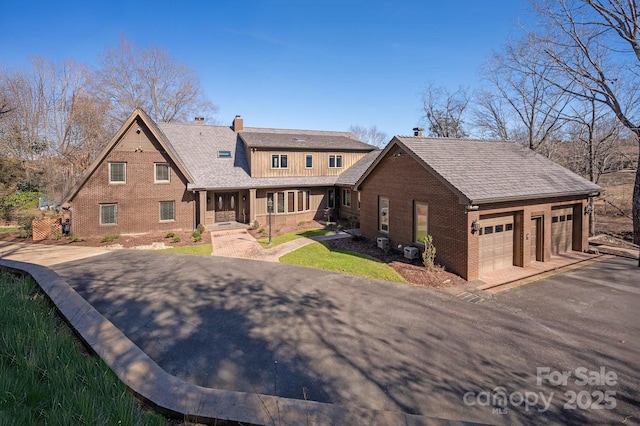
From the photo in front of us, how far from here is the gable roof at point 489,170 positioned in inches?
478

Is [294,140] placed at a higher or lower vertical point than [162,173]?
higher

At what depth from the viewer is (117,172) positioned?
746 inches

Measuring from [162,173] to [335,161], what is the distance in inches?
520

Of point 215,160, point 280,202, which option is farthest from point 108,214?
point 280,202

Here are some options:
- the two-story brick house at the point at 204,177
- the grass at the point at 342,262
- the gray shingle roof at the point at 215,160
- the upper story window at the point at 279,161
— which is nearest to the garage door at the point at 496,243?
the grass at the point at 342,262

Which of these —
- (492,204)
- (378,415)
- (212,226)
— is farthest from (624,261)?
(212,226)

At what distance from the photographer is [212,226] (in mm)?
21766

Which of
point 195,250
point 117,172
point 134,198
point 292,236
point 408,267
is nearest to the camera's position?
point 408,267

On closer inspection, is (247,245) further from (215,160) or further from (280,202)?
(215,160)

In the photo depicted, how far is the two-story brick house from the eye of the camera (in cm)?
1866

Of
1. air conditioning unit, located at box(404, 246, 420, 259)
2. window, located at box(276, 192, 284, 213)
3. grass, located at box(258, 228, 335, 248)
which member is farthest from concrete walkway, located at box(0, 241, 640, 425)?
window, located at box(276, 192, 284, 213)

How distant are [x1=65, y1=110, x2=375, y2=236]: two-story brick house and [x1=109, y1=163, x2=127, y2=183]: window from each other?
50 mm

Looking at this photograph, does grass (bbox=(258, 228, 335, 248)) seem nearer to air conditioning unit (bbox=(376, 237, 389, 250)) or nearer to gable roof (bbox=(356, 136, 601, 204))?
air conditioning unit (bbox=(376, 237, 389, 250))

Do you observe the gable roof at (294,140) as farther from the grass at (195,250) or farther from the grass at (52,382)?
the grass at (52,382)
